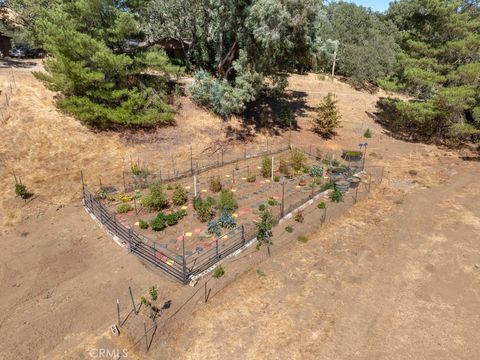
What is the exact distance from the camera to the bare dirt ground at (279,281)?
1073 centimetres

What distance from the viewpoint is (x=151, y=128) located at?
2792 centimetres

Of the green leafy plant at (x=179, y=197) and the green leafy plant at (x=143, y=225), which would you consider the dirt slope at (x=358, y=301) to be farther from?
the green leafy plant at (x=179, y=197)

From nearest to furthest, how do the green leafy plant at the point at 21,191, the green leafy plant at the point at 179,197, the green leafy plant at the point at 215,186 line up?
the green leafy plant at the point at 179,197, the green leafy plant at the point at 21,191, the green leafy plant at the point at 215,186

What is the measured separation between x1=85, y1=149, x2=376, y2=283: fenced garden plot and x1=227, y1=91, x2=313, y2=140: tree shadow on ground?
696 centimetres

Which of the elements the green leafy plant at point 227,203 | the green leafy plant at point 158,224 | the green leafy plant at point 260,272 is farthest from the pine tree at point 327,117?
the green leafy plant at point 260,272

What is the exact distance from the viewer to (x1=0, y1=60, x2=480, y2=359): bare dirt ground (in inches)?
422

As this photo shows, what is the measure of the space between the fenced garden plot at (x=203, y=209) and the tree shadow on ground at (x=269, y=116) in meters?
6.96

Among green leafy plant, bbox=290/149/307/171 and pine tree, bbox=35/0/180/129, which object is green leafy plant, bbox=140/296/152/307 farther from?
pine tree, bbox=35/0/180/129

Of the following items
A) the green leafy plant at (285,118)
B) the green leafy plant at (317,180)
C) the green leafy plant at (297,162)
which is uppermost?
the green leafy plant at (285,118)

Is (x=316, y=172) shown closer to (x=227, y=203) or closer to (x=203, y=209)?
(x=227, y=203)

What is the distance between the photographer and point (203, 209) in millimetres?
16875

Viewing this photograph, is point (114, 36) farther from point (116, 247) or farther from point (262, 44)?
point (116, 247)

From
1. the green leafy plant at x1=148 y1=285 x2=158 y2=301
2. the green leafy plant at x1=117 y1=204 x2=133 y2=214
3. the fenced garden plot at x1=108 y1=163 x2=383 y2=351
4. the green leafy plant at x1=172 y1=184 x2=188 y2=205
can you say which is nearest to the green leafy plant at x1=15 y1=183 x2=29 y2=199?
the green leafy plant at x1=117 y1=204 x2=133 y2=214

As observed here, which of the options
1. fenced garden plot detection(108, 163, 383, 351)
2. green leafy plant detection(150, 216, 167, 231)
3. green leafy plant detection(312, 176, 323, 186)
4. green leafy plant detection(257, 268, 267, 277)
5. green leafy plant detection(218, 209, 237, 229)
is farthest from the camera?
green leafy plant detection(312, 176, 323, 186)
